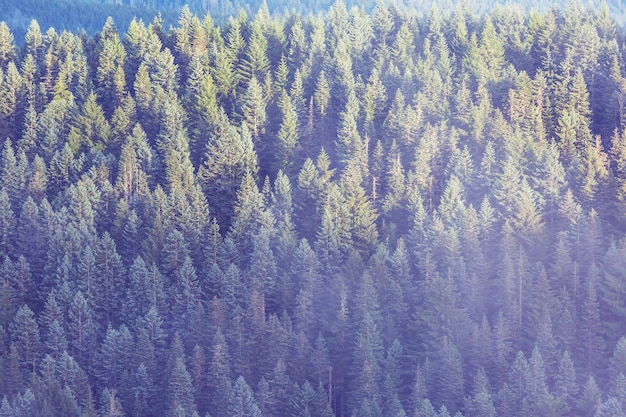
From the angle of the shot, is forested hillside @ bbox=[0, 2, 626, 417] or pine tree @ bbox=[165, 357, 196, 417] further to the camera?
forested hillside @ bbox=[0, 2, 626, 417]

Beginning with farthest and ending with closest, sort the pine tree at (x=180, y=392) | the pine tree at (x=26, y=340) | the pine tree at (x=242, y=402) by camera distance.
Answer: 1. the pine tree at (x=26, y=340)
2. the pine tree at (x=180, y=392)
3. the pine tree at (x=242, y=402)

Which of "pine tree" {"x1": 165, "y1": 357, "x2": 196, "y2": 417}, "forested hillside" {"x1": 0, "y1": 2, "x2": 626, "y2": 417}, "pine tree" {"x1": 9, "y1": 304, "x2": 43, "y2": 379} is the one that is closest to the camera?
"pine tree" {"x1": 165, "y1": 357, "x2": 196, "y2": 417}

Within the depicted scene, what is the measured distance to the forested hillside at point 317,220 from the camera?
302 feet

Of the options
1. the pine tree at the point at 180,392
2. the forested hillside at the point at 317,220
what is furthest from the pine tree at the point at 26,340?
the pine tree at the point at 180,392

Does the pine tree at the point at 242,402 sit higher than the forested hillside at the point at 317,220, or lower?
lower

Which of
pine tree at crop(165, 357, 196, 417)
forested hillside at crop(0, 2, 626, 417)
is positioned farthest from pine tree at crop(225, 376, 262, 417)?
pine tree at crop(165, 357, 196, 417)

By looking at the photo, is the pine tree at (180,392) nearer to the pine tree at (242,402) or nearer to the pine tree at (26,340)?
the pine tree at (242,402)

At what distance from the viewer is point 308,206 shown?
114875mm

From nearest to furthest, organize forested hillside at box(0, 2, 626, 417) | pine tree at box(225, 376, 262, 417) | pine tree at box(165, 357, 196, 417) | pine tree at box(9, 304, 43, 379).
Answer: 1. pine tree at box(225, 376, 262, 417)
2. pine tree at box(165, 357, 196, 417)
3. forested hillside at box(0, 2, 626, 417)
4. pine tree at box(9, 304, 43, 379)

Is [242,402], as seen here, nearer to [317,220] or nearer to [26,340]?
[26,340]

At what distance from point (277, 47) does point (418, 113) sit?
29658 millimetres

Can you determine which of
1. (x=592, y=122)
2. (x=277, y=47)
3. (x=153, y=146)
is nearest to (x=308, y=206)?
(x=153, y=146)

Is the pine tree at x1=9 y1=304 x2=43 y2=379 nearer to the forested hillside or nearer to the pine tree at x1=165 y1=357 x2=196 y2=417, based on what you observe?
the forested hillside

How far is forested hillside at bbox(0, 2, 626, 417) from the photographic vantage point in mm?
92188
